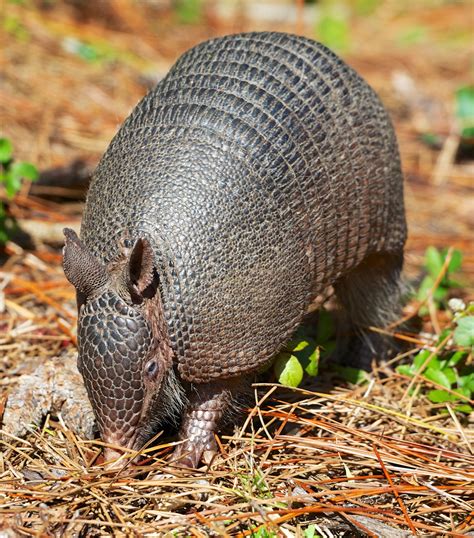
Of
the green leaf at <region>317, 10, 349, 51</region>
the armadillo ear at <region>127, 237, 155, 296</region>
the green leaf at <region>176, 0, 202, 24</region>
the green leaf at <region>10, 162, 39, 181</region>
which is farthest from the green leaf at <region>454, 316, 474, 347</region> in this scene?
the green leaf at <region>176, 0, 202, 24</region>

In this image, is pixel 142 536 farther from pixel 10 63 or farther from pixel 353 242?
pixel 10 63

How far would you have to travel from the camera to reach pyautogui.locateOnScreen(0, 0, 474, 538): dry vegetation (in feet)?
11.1

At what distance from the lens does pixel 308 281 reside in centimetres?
411

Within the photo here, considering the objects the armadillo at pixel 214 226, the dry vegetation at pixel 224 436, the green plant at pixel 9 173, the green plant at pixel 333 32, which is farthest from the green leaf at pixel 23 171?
the green plant at pixel 333 32

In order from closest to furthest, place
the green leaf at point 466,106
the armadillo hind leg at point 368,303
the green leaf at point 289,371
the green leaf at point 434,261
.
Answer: the green leaf at point 289,371, the armadillo hind leg at point 368,303, the green leaf at point 434,261, the green leaf at point 466,106

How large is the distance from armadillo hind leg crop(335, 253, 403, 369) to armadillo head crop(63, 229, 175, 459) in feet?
6.56

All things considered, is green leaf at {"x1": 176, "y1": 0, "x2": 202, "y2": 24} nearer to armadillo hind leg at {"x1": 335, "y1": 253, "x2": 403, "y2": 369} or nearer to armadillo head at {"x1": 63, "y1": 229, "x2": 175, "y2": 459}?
armadillo hind leg at {"x1": 335, "y1": 253, "x2": 403, "y2": 369}

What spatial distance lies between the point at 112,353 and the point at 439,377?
2.16 meters

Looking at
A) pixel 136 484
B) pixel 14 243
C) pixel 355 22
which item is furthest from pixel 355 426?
pixel 355 22

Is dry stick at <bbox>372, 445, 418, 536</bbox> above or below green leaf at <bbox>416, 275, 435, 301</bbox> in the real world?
below

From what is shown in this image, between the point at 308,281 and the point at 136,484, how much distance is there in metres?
1.37

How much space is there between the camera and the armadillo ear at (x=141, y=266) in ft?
10.8

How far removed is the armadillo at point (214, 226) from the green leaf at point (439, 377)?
82 centimetres

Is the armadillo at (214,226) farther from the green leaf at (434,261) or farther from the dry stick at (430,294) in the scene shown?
the green leaf at (434,261)
